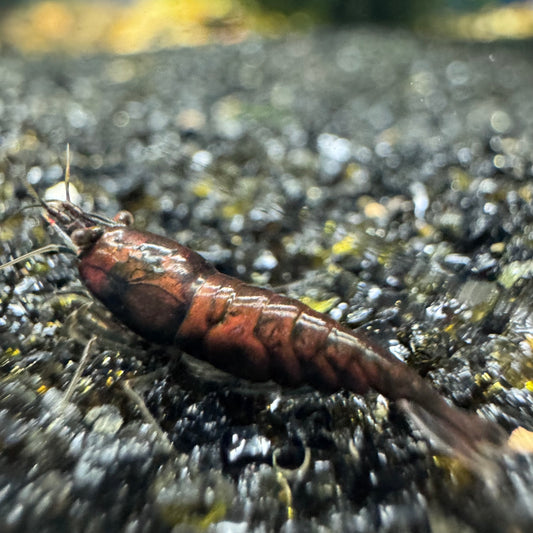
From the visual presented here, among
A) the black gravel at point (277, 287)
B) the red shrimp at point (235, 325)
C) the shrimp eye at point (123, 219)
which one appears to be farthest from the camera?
the shrimp eye at point (123, 219)

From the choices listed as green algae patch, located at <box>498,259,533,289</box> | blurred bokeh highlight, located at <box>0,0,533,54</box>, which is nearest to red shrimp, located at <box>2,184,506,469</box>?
green algae patch, located at <box>498,259,533,289</box>

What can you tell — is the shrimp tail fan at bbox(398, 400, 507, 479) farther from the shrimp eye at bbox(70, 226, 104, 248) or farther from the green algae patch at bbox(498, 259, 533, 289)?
the shrimp eye at bbox(70, 226, 104, 248)

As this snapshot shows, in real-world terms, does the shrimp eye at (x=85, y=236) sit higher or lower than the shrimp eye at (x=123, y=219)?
lower

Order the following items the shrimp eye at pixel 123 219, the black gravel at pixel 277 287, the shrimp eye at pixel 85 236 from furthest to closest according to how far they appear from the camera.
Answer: the shrimp eye at pixel 123 219, the shrimp eye at pixel 85 236, the black gravel at pixel 277 287

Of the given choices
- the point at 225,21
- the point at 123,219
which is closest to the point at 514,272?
the point at 123,219

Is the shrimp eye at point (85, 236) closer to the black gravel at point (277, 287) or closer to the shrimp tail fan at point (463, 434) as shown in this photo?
the black gravel at point (277, 287)

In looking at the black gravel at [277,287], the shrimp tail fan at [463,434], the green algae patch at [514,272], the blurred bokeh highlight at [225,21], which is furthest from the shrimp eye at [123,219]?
the blurred bokeh highlight at [225,21]

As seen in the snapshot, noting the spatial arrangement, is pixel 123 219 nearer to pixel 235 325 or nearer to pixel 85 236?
pixel 85 236
